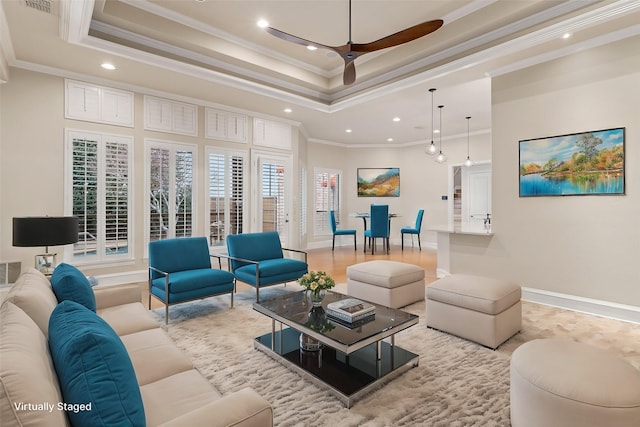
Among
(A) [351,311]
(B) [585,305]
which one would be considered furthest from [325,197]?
(A) [351,311]

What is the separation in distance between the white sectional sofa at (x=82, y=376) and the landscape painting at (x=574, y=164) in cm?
425

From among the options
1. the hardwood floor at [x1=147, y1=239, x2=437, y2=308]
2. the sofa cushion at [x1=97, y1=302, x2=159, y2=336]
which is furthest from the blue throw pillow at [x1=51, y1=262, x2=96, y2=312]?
the hardwood floor at [x1=147, y1=239, x2=437, y2=308]

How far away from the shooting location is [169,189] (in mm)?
5312

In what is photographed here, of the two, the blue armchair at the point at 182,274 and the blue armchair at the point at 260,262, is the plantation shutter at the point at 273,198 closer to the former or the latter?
the blue armchair at the point at 260,262

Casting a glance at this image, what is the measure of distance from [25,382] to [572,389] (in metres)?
2.11

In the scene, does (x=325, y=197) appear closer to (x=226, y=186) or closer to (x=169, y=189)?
(x=226, y=186)

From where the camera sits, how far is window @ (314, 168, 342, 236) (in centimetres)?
934

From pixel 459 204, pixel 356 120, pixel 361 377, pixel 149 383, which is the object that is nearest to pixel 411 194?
pixel 459 204

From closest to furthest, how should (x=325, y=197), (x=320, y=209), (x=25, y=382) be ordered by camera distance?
(x=25, y=382) → (x=320, y=209) → (x=325, y=197)

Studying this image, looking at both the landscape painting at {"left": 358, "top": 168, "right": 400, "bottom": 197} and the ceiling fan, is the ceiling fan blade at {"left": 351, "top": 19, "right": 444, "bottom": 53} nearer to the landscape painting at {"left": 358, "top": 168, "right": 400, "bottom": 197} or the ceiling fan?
the ceiling fan

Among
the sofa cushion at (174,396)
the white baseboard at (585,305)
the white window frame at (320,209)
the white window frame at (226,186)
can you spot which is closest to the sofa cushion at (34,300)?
the sofa cushion at (174,396)

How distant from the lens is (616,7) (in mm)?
3072

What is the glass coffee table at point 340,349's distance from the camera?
6.98ft

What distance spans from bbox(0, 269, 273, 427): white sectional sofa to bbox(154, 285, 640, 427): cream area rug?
65cm
